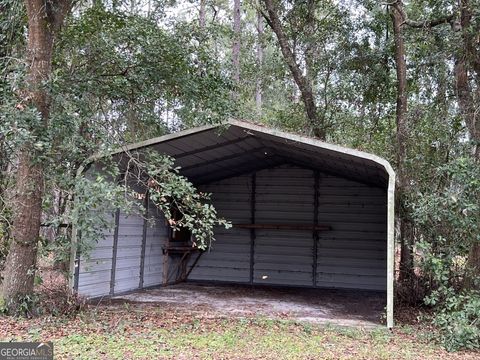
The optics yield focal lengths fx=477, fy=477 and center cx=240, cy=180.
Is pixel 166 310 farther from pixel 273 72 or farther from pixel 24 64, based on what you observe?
pixel 273 72

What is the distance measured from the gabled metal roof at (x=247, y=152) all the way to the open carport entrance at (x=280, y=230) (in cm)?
7

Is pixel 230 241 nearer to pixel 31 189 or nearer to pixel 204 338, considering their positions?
pixel 204 338

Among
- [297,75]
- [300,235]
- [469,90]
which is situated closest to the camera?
[469,90]

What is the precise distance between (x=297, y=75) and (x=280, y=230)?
11.9ft

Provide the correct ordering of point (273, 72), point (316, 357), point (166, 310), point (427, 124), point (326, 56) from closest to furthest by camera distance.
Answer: point (316, 357) → point (166, 310) → point (427, 124) → point (326, 56) → point (273, 72)

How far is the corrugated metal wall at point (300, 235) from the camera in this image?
10.6 metres

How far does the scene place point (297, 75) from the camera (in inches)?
378

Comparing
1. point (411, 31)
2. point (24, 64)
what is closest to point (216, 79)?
point (24, 64)

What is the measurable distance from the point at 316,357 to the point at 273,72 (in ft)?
24.2

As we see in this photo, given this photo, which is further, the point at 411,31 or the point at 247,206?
the point at 247,206

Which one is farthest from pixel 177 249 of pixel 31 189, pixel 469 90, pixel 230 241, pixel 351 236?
pixel 469 90

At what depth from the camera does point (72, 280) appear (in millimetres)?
6582

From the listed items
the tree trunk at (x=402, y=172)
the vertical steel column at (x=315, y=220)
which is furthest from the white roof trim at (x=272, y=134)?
the vertical steel column at (x=315, y=220)

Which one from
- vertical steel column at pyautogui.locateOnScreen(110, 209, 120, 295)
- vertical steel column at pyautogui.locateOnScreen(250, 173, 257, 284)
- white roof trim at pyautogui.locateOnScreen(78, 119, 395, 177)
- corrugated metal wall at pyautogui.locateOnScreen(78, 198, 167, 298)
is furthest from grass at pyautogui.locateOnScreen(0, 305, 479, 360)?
vertical steel column at pyautogui.locateOnScreen(250, 173, 257, 284)
